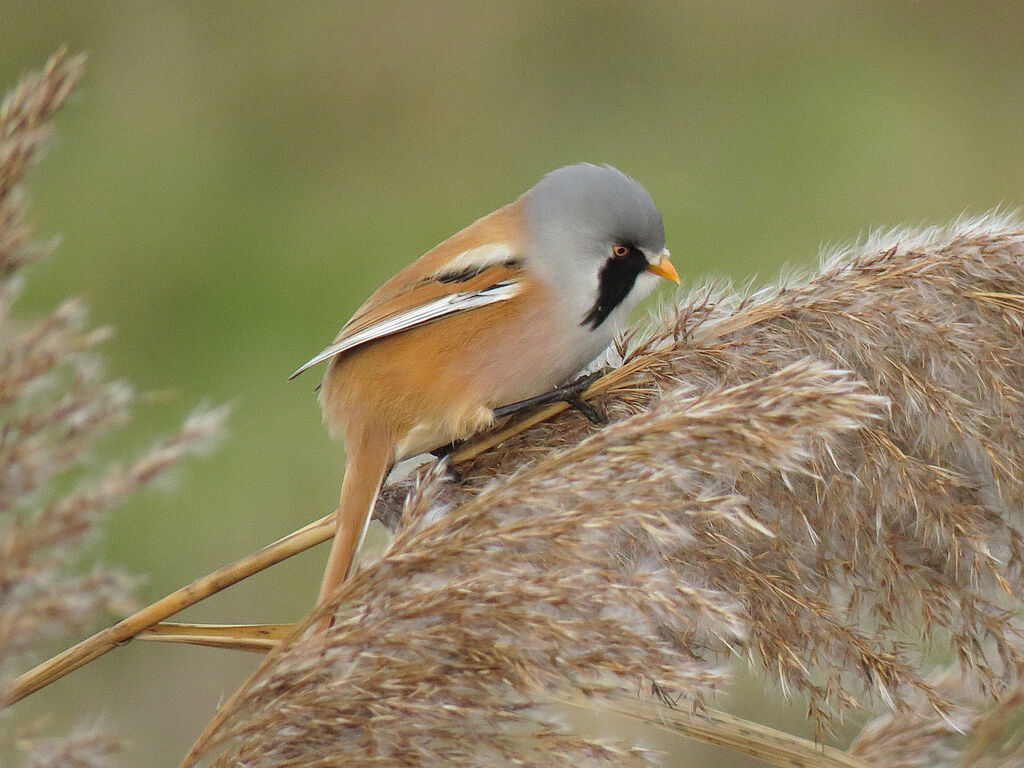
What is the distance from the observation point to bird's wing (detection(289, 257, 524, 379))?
262cm

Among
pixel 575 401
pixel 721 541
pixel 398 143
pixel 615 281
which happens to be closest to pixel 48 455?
pixel 721 541

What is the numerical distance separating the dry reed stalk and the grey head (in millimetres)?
493

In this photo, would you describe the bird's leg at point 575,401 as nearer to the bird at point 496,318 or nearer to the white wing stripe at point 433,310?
the bird at point 496,318

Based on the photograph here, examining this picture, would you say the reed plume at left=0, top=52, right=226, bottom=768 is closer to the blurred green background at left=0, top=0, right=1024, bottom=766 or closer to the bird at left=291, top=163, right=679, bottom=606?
the bird at left=291, top=163, right=679, bottom=606

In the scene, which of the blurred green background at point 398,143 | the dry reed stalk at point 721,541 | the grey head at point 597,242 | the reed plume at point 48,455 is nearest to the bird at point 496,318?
the grey head at point 597,242

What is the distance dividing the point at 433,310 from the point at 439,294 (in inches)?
1.8

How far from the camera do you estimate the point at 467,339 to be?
8.61ft

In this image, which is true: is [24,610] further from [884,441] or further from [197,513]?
[197,513]

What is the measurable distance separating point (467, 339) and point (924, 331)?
1.04m

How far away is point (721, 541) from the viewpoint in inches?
69.9

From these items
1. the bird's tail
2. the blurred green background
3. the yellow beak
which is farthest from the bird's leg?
the blurred green background

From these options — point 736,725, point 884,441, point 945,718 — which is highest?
point 884,441

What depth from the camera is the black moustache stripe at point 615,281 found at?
8.64 feet

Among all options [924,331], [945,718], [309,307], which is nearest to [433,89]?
[309,307]
